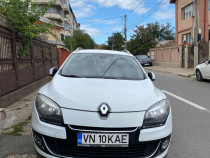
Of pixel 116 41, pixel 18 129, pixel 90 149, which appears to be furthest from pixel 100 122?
pixel 116 41

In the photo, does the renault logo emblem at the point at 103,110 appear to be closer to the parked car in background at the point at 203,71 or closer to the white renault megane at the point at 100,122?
the white renault megane at the point at 100,122

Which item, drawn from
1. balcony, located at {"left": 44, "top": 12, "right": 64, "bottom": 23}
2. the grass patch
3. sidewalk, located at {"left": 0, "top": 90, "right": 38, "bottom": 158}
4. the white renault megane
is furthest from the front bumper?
balcony, located at {"left": 44, "top": 12, "right": 64, "bottom": 23}

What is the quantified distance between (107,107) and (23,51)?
5514 mm

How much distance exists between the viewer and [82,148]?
2211 millimetres

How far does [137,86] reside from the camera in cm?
291

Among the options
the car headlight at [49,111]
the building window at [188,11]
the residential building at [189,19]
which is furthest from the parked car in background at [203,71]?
the building window at [188,11]

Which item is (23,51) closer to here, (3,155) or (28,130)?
(28,130)

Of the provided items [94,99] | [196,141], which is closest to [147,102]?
[94,99]

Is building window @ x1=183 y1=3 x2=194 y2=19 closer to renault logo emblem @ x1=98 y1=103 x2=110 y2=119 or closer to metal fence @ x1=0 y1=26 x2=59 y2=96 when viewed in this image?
metal fence @ x1=0 y1=26 x2=59 y2=96

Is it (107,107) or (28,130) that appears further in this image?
(28,130)

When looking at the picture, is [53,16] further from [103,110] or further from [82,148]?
[82,148]

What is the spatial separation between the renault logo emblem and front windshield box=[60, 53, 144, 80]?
101 centimetres

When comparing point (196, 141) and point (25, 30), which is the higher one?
point (25, 30)

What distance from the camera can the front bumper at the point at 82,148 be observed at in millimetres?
2207
